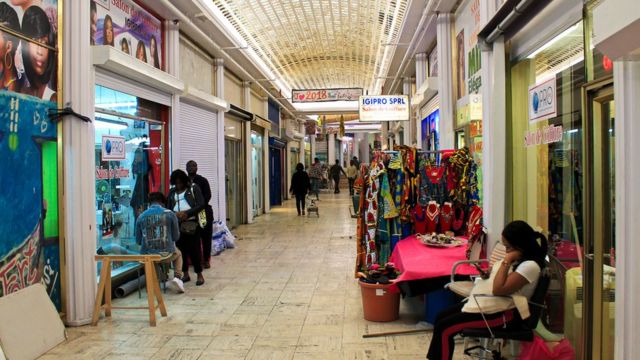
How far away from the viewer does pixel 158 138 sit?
6977 millimetres

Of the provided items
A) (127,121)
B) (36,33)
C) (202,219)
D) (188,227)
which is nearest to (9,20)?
(36,33)

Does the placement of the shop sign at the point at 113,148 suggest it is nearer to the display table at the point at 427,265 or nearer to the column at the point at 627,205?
the display table at the point at 427,265

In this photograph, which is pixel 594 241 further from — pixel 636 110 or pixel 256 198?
pixel 256 198

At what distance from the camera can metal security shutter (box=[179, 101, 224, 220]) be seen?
791cm

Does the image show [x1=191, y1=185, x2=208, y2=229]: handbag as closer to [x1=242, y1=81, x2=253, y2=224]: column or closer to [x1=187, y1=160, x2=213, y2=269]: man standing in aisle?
[x1=187, y1=160, x2=213, y2=269]: man standing in aisle

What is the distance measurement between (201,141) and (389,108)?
3.93 m

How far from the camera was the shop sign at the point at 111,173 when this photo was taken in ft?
17.6

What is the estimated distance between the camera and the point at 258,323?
4508mm

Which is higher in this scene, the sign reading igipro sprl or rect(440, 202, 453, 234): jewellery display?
the sign reading igipro sprl

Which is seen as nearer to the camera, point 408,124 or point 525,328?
point 525,328

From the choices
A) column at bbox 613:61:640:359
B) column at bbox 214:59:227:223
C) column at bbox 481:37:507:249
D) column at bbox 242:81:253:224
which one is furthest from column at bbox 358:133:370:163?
column at bbox 613:61:640:359

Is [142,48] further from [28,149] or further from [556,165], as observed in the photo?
[556,165]

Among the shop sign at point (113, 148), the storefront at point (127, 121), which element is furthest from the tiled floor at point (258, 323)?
the shop sign at point (113, 148)

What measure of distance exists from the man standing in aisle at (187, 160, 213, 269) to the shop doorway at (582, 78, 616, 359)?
4722mm
